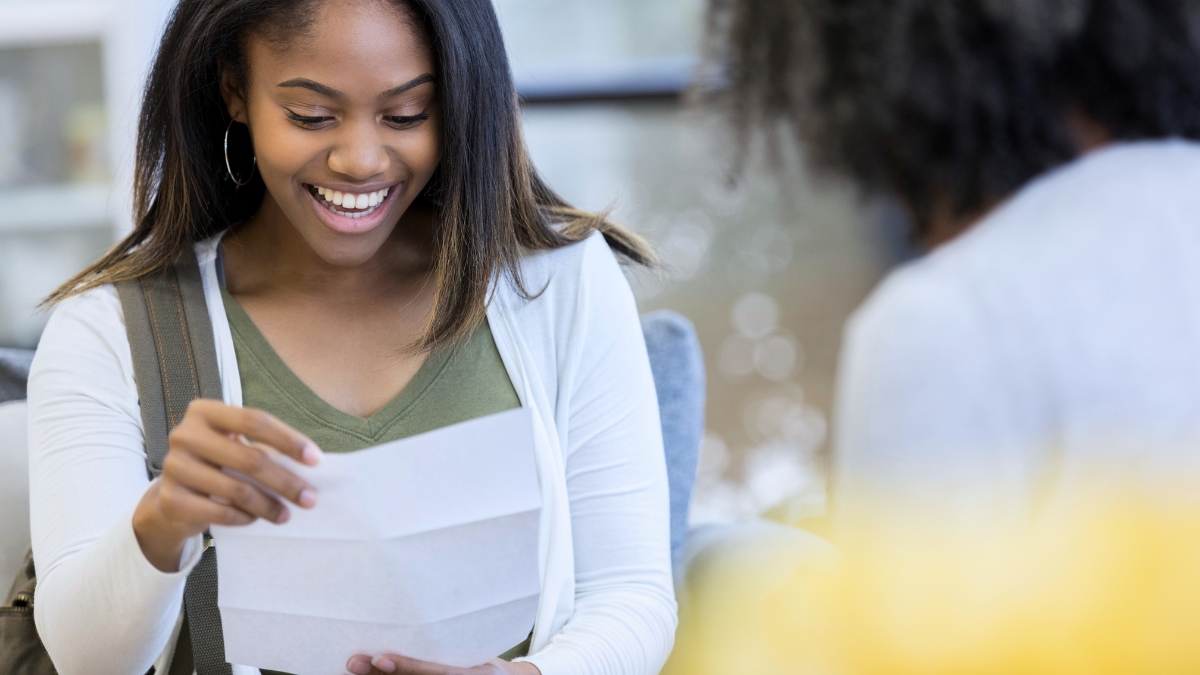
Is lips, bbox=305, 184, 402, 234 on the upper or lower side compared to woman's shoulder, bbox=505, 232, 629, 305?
upper

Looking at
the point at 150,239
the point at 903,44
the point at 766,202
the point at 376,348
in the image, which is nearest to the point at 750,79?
the point at 903,44

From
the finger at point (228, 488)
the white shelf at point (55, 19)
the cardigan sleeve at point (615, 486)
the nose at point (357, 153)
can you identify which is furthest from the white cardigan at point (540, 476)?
the white shelf at point (55, 19)

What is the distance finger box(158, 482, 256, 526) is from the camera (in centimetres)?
84

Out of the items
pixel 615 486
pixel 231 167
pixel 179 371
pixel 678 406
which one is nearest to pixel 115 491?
pixel 179 371

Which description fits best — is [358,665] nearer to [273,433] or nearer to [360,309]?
[273,433]

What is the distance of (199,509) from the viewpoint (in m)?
0.84

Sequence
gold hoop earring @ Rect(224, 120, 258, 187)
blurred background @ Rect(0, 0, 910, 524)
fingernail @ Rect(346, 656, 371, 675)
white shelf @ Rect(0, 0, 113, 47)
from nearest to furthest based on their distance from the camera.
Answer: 1. fingernail @ Rect(346, 656, 371, 675)
2. gold hoop earring @ Rect(224, 120, 258, 187)
3. white shelf @ Rect(0, 0, 113, 47)
4. blurred background @ Rect(0, 0, 910, 524)

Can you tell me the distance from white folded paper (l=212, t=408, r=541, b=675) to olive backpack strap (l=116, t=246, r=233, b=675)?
0.16 meters

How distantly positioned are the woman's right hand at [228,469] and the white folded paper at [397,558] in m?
0.01

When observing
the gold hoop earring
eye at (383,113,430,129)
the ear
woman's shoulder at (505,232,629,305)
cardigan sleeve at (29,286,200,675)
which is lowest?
cardigan sleeve at (29,286,200,675)

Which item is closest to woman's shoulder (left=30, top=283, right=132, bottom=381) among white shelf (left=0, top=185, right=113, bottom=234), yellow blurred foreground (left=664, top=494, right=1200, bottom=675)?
yellow blurred foreground (left=664, top=494, right=1200, bottom=675)

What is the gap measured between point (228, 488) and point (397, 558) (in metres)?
0.13

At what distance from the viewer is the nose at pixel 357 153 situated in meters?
1.04

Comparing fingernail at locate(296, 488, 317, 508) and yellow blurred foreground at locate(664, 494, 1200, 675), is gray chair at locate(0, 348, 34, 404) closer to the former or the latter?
fingernail at locate(296, 488, 317, 508)
